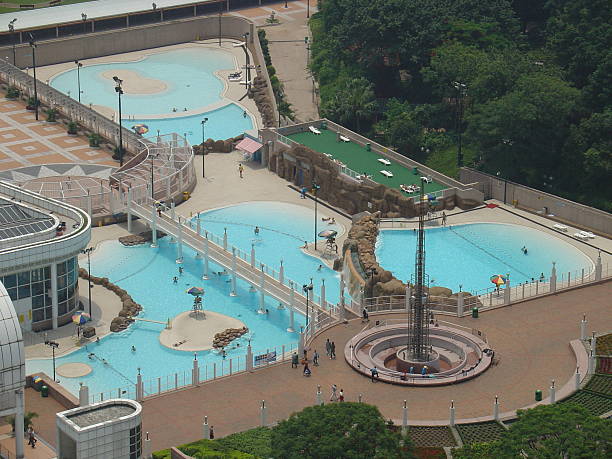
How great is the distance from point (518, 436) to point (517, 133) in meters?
59.3

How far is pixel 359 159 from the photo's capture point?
152000 mm

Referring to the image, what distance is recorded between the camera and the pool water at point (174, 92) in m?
172

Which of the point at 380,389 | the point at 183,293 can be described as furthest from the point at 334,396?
the point at 183,293

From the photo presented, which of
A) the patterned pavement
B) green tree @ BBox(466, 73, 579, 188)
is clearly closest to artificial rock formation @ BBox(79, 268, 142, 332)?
the patterned pavement

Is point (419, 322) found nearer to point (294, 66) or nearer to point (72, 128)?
point (72, 128)

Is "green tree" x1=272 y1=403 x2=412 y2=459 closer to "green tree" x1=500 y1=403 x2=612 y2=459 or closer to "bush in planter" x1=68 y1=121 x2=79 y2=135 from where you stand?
"green tree" x1=500 y1=403 x2=612 y2=459

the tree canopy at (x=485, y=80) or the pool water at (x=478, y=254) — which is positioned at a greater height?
the tree canopy at (x=485, y=80)

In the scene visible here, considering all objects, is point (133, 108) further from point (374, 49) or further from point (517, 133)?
point (517, 133)

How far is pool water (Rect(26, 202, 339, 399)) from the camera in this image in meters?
117

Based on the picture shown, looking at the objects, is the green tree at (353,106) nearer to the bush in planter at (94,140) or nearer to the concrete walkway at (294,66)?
the concrete walkway at (294,66)

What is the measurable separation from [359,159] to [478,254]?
72.6 feet

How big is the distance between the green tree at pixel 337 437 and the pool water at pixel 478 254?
3964cm

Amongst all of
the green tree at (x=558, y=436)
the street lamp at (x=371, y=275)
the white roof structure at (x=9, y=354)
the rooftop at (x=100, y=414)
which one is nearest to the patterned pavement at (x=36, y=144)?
the street lamp at (x=371, y=275)

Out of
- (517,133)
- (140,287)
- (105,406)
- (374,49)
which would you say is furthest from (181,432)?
(374,49)
